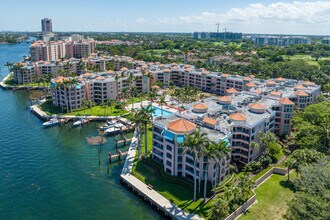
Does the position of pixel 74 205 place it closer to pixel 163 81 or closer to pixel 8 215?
pixel 8 215

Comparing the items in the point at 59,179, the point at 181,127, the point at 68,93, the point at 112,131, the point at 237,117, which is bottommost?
the point at 59,179

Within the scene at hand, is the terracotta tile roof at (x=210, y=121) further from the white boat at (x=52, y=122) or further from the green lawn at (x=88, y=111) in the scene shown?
the white boat at (x=52, y=122)

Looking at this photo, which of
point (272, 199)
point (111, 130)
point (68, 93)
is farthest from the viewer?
point (68, 93)

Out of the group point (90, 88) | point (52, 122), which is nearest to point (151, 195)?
point (52, 122)

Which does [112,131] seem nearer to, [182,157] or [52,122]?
[52,122]

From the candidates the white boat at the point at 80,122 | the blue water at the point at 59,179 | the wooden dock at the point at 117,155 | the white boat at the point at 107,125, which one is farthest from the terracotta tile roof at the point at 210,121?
the white boat at the point at 80,122

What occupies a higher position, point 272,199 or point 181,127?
point 181,127

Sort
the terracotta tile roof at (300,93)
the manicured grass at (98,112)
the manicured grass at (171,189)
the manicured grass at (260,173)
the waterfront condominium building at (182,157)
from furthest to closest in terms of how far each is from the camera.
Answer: the manicured grass at (98,112) → the terracotta tile roof at (300,93) → the manicured grass at (260,173) → the waterfront condominium building at (182,157) → the manicured grass at (171,189)
